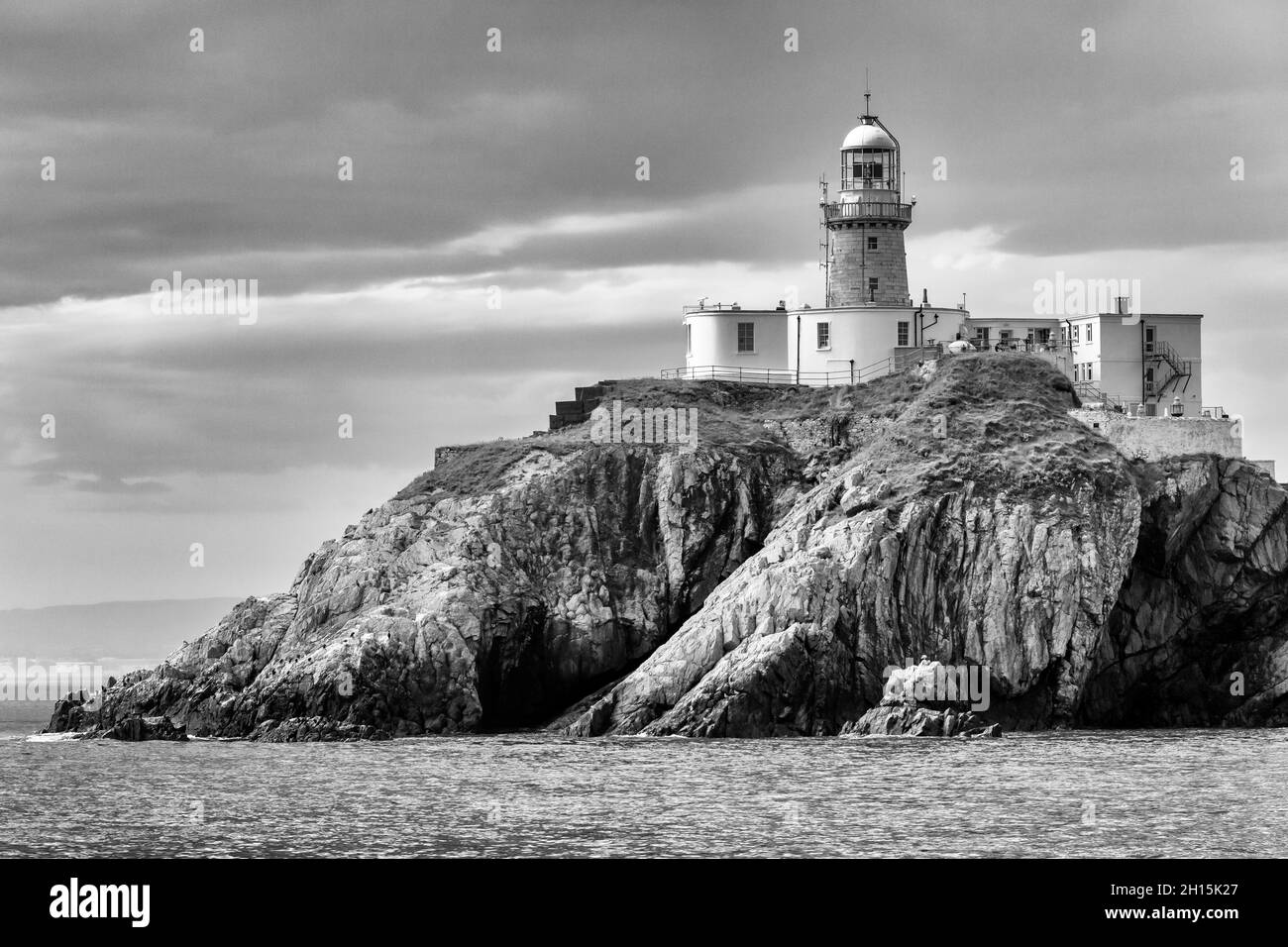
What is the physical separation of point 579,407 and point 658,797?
43902 mm

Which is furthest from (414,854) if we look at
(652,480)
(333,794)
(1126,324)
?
(1126,324)

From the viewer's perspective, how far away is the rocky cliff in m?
71.3

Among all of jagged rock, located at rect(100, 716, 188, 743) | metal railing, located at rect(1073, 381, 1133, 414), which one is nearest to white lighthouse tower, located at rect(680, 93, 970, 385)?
metal railing, located at rect(1073, 381, 1133, 414)

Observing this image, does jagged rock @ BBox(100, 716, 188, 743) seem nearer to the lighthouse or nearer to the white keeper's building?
the white keeper's building

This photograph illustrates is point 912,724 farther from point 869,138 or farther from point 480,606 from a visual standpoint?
point 869,138

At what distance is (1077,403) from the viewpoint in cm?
8856

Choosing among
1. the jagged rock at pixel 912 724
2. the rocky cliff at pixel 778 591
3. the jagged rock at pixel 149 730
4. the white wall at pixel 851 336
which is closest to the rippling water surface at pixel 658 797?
the jagged rock at pixel 912 724

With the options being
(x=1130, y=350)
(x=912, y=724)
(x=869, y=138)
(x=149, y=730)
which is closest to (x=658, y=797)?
(x=912, y=724)

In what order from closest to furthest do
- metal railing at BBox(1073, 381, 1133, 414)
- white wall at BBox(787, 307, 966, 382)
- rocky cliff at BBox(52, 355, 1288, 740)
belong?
rocky cliff at BBox(52, 355, 1288, 740) < metal railing at BBox(1073, 381, 1133, 414) < white wall at BBox(787, 307, 966, 382)

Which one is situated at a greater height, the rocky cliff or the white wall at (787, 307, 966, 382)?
the white wall at (787, 307, 966, 382)

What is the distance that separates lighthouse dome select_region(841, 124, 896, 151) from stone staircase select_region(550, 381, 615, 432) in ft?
59.0

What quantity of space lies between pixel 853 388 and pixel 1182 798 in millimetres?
42991

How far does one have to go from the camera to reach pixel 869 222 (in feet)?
319
